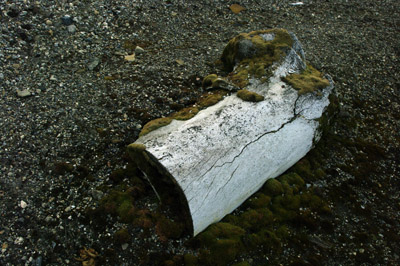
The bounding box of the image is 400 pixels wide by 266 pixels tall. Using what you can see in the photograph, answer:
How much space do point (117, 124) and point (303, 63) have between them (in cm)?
434

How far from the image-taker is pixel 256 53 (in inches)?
274

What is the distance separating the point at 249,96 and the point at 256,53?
1.71m

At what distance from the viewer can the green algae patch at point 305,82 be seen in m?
6.16

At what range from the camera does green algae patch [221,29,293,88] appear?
6.43 metres

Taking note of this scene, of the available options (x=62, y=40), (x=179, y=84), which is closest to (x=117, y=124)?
(x=179, y=84)

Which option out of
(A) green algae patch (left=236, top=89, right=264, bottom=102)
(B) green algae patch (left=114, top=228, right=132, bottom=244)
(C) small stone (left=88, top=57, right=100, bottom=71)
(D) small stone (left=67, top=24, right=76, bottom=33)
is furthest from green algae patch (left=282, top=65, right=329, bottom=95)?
(D) small stone (left=67, top=24, right=76, bottom=33)

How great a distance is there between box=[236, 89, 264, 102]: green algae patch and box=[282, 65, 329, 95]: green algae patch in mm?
889

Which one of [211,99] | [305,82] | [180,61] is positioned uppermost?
[305,82]

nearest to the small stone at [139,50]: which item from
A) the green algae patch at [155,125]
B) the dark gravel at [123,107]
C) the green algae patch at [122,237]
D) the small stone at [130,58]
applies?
the dark gravel at [123,107]

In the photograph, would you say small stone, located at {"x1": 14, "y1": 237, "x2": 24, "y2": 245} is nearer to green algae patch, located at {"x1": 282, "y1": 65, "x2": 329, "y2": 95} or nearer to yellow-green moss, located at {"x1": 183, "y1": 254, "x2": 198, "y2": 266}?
yellow-green moss, located at {"x1": 183, "y1": 254, "x2": 198, "y2": 266}

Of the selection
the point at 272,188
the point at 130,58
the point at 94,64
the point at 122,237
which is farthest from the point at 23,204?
the point at 130,58

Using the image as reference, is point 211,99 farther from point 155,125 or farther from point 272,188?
point 272,188

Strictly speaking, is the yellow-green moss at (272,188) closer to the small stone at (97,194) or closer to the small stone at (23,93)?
the small stone at (97,194)

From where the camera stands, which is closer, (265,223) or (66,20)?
(265,223)
